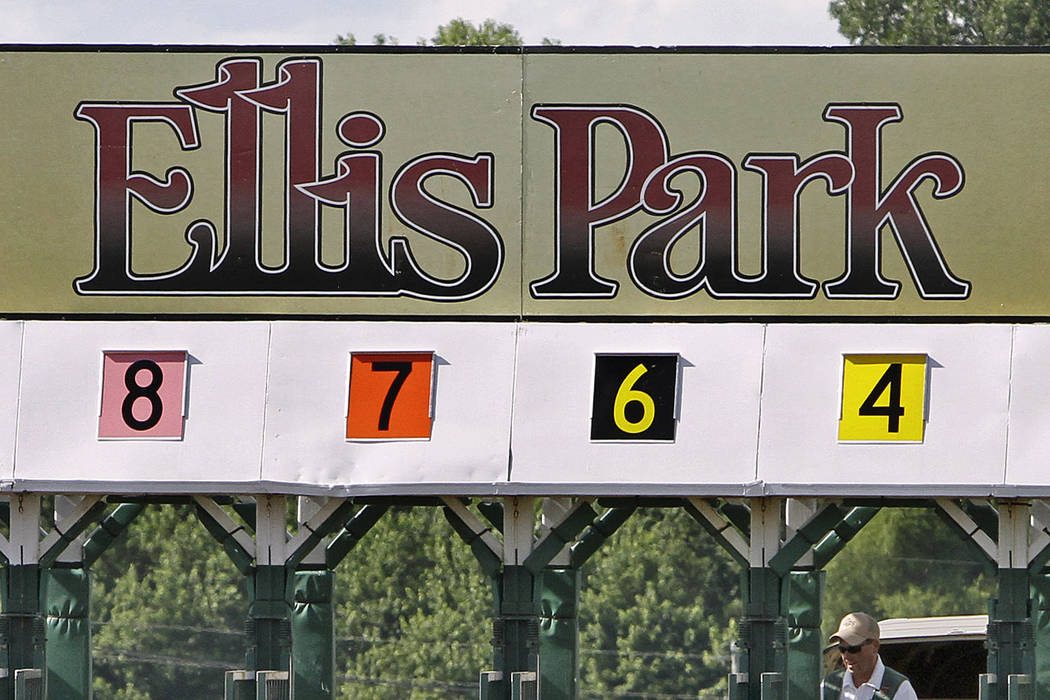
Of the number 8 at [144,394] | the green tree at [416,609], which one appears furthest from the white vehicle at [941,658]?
the green tree at [416,609]

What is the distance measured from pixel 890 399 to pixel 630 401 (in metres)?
1.66

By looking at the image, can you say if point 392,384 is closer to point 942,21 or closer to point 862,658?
point 862,658

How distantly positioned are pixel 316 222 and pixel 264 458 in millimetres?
1751

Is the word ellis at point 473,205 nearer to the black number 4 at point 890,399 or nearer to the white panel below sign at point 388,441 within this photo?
the white panel below sign at point 388,441

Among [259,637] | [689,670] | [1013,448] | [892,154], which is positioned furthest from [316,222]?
[689,670]

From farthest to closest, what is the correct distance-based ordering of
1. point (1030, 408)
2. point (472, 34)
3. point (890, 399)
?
point (472, 34) → point (890, 399) → point (1030, 408)

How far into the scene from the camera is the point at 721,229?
45.0 ft

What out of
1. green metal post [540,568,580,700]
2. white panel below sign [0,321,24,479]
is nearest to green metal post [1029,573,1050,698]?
green metal post [540,568,580,700]

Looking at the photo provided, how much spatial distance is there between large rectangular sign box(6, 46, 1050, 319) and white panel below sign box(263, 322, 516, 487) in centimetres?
35

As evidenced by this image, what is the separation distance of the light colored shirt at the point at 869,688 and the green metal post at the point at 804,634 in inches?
182

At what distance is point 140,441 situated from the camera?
13398 millimetres

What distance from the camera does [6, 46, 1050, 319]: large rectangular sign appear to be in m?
13.6

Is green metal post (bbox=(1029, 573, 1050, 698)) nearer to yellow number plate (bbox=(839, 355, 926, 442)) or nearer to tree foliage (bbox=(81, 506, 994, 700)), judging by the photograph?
yellow number plate (bbox=(839, 355, 926, 442))

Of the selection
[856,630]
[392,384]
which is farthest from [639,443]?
[856,630]
